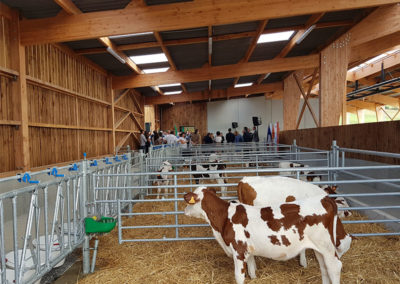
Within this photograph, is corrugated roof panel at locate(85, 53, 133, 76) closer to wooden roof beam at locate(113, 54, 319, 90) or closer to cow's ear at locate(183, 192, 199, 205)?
wooden roof beam at locate(113, 54, 319, 90)

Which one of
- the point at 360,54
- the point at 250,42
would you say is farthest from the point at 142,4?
the point at 360,54

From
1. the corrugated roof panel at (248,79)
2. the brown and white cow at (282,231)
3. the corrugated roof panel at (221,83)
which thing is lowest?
the brown and white cow at (282,231)

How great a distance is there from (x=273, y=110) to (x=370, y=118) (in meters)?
14.1

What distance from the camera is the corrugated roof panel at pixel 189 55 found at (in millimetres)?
9752

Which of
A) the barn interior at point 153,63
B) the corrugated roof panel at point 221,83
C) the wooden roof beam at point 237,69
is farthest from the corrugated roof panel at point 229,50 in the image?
the corrugated roof panel at point 221,83

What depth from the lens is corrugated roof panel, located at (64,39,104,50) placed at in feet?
27.5

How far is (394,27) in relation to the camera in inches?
307

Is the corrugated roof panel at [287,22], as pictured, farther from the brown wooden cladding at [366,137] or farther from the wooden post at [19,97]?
the wooden post at [19,97]

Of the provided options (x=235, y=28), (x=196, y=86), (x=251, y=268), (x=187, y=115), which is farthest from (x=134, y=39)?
(x=187, y=115)

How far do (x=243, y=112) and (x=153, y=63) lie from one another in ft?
47.2

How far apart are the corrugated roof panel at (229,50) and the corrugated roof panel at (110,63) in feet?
12.4

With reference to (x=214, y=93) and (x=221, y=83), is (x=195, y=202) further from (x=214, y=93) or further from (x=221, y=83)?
(x=214, y=93)

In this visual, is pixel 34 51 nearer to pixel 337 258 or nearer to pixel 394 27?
pixel 337 258

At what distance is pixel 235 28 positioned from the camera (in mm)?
8555
